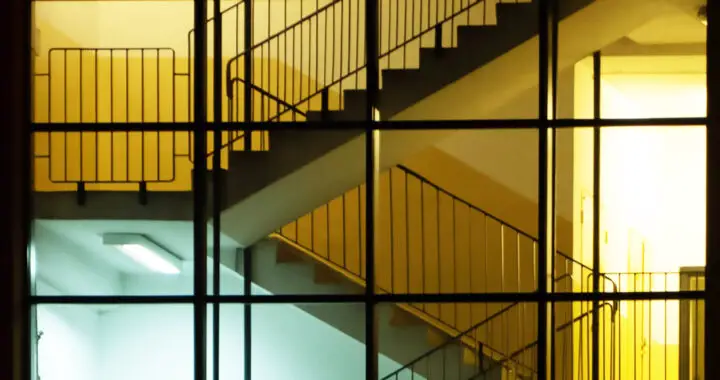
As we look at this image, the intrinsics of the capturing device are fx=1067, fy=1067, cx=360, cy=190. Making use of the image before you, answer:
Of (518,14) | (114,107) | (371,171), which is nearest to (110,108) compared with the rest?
(114,107)

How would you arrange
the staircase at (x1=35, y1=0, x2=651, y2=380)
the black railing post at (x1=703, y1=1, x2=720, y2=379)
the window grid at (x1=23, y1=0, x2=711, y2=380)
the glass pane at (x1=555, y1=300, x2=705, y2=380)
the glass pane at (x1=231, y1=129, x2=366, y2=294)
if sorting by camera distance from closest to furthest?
the black railing post at (x1=703, y1=1, x2=720, y2=379), the window grid at (x1=23, y1=0, x2=711, y2=380), the glass pane at (x1=231, y1=129, x2=366, y2=294), the staircase at (x1=35, y1=0, x2=651, y2=380), the glass pane at (x1=555, y1=300, x2=705, y2=380)

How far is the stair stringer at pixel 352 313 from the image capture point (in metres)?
7.04

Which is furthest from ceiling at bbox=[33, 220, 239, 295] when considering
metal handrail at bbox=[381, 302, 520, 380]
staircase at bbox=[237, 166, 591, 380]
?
metal handrail at bbox=[381, 302, 520, 380]

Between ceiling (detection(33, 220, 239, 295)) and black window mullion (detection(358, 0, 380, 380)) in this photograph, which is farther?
ceiling (detection(33, 220, 239, 295))

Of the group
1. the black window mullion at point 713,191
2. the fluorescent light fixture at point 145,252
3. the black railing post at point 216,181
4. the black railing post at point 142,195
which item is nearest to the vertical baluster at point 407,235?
the black railing post at point 216,181

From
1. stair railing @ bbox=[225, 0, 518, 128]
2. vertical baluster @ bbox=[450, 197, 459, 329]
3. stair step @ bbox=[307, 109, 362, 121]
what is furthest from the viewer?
stair railing @ bbox=[225, 0, 518, 128]

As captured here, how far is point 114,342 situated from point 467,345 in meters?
2.47

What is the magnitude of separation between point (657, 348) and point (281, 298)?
8.79ft

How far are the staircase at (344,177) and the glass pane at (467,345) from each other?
1cm

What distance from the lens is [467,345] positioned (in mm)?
7637

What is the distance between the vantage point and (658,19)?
7.43 m

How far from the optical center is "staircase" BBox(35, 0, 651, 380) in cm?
703

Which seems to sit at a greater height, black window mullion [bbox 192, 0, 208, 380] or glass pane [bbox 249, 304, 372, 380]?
black window mullion [bbox 192, 0, 208, 380]

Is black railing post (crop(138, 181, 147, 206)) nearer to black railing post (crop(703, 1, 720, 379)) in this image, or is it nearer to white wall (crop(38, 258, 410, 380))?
white wall (crop(38, 258, 410, 380))
